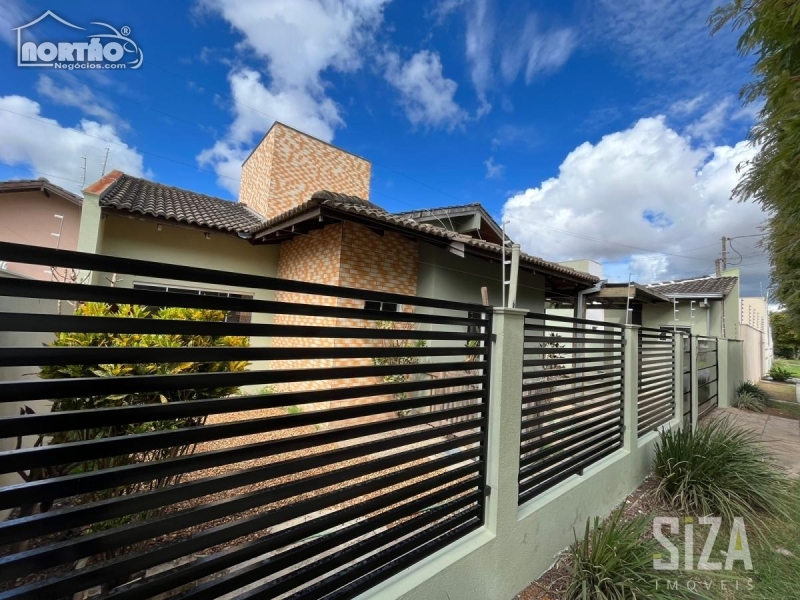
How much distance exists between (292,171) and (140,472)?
11085 mm

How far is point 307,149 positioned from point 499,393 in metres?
11.1

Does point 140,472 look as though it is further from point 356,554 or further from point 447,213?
point 447,213

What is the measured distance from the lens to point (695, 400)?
6.79 meters

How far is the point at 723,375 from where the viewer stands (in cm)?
988

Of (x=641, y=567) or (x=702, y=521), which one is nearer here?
(x=641, y=567)

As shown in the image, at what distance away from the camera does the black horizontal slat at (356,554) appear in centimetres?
149

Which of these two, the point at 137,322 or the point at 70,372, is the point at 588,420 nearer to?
the point at 137,322

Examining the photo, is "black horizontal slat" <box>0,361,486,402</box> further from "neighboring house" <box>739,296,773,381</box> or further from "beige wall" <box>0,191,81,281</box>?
"neighboring house" <box>739,296,773,381</box>

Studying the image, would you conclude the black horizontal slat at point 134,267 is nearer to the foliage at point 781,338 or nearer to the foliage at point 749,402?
the foliage at point 749,402

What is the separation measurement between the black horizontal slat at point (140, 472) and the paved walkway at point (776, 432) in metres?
6.86

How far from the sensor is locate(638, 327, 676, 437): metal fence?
4.79 m

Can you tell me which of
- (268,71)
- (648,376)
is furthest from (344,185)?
(648,376)

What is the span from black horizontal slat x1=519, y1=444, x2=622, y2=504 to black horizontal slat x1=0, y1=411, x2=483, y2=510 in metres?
1.93

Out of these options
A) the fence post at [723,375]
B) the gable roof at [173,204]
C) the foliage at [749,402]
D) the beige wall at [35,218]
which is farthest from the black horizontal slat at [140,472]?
the foliage at [749,402]
